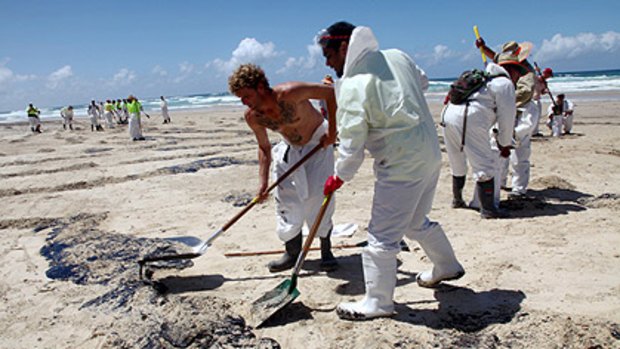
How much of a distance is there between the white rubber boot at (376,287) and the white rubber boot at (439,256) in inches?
14.0

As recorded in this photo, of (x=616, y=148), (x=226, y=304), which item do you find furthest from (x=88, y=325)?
(x=616, y=148)

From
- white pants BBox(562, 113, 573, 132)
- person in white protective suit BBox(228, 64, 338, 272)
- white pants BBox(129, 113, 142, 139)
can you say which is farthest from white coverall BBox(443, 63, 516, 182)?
white pants BBox(129, 113, 142, 139)

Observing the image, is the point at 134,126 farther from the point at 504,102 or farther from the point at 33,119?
the point at 504,102

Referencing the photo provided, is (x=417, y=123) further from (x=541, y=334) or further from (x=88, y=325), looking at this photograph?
(x=88, y=325)

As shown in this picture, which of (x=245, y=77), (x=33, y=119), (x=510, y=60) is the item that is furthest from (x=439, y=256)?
(x=33, y=119)

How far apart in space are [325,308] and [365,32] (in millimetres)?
1906

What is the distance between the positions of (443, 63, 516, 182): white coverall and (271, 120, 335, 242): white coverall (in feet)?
6.00

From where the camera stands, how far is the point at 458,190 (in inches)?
213

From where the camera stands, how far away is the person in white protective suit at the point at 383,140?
2587 millimetres

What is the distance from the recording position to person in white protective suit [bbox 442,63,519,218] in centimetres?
469

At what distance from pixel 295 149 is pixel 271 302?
1.36 meters

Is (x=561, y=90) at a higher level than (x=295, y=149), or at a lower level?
higher

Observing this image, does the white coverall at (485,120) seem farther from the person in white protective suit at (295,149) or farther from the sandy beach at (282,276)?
the person in white protective suit at (295,149)

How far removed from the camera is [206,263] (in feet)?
13.9
